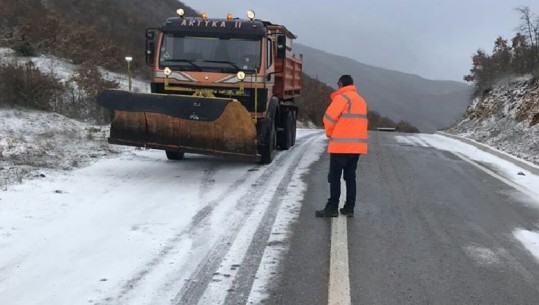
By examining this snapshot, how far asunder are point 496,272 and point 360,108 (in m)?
2.52

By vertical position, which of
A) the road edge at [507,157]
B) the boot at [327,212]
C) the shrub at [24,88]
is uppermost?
the shrub at [24,88]

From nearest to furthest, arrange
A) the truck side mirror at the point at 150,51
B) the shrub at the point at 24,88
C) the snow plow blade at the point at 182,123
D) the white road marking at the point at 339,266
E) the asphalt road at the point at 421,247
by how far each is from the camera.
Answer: the white road marking at the point at 339,266 → the asphalt road at the point at 421,247 → the snow plow blade at the point at 182,123 → the truck side mirror at the point at 150,51 → the shrub at the point at 24,88

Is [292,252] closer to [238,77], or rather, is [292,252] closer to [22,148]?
[238,77]

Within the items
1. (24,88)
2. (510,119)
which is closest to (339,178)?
(24,88)

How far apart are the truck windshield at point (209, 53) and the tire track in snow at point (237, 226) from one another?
1.97 metres

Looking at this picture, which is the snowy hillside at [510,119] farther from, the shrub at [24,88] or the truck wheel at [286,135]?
the shrub at [24,88]

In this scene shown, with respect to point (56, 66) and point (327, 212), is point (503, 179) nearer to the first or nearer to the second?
point (327, 212)

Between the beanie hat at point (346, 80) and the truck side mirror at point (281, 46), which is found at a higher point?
the truck side mirror at point (281, 46)

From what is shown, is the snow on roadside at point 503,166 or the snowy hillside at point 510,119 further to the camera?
the snowy hillside at point 510,119

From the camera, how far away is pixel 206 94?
954 centimetres

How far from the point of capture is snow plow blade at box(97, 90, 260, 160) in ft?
27.7

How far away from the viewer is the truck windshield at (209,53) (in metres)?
9.70

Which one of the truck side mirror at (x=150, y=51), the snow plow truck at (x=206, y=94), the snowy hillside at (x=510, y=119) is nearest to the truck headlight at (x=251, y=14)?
the snow plow truck at (x=206, y=94)

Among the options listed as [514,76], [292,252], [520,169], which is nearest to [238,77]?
[292,252]
